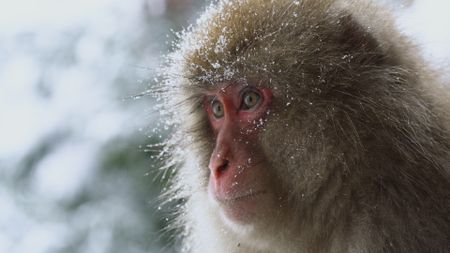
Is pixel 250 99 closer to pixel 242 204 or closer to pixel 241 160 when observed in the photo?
pixel 241 160

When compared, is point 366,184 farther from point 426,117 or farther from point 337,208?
point 426,117

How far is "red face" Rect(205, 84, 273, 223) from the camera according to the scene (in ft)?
8.19

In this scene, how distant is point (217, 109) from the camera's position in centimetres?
284

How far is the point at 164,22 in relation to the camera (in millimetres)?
4328

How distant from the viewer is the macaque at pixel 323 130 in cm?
228

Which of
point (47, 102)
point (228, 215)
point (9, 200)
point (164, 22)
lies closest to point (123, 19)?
point (164, 22)

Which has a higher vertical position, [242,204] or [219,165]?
[219,165]

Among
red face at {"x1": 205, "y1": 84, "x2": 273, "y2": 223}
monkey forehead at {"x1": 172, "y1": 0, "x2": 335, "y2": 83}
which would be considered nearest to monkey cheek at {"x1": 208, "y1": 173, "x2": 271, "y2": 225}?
red face at {"x1": 205, "y1": 84, "x2": 273, "y2": 223}

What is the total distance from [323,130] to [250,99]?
318mm

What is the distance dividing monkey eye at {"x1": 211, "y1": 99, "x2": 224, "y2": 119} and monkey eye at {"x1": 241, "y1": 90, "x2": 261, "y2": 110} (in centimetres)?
17

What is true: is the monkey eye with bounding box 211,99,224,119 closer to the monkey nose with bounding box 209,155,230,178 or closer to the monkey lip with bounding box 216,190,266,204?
the monkey nose with bounding box 209,155,230,178

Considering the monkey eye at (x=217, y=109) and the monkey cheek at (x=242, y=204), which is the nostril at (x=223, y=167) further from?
the monkey eye at (x=217, y=109)

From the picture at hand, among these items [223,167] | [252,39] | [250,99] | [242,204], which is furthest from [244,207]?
[252,39]

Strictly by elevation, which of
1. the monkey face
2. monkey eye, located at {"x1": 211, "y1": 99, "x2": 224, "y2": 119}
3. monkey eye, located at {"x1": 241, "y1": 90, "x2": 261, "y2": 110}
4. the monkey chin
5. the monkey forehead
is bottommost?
the monkey chin
